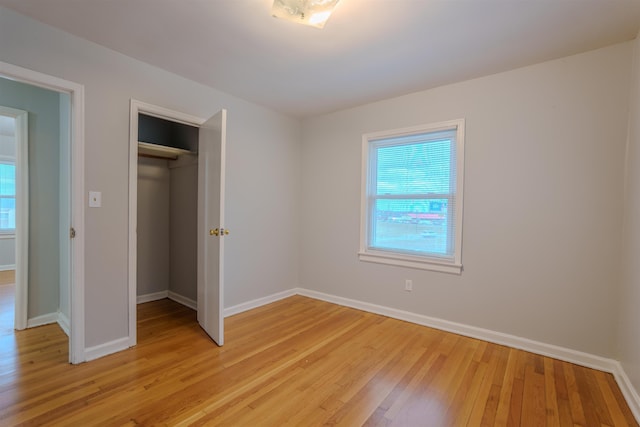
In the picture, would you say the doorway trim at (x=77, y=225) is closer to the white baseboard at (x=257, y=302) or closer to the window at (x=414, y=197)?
the white baseboard at (x=257, y=302)

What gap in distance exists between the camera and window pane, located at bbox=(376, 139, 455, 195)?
2.96 m

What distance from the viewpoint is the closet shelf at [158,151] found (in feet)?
10.1

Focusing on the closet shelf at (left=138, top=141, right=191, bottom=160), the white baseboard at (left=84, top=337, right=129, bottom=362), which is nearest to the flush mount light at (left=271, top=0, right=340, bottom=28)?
the closet shelf at (left=138, top=141, right=191, bottom=160)

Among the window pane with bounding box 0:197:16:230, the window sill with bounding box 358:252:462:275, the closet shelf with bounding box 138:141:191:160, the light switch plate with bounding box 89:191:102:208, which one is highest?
the closet shelf with bounding box 138:141:191:160

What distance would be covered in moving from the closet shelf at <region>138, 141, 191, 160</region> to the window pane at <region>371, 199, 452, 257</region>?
7.82 ft

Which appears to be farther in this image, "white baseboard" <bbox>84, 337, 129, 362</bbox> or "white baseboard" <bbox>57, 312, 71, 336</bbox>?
"white baseboard" <bbox>57, 312, 71, 336</bbox>

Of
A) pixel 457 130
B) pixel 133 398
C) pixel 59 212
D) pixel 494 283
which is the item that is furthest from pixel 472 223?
pixel 59 212

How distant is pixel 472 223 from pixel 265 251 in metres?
2.33

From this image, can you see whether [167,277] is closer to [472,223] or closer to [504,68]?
[472,223]

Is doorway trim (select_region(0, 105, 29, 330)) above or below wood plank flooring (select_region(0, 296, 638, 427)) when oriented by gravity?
above

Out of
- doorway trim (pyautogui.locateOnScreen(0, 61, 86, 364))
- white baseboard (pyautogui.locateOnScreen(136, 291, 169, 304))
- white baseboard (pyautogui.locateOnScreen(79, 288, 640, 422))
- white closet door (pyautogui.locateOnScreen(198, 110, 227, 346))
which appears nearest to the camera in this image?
white baseboard (pyautogui.locateOnScreen(79, 288, 640, 422))

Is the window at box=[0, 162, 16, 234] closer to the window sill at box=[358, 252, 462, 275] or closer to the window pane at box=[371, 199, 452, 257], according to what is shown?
the window sill at box=[358, 252, 462, 275]

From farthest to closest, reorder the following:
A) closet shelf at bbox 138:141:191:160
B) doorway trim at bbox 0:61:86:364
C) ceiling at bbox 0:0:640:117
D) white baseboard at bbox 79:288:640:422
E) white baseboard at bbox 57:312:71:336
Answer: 1. closet shelf at bbox 138:141:191:160
2. white baseboard at bbox 57:312:71:336
3. doorway trim at bbox 0:61:86:364
4. white baseboard at bbox 79:288:640:422
5. ceiling at bbox 0:0:640:117

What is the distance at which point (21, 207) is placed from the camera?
2.72m
